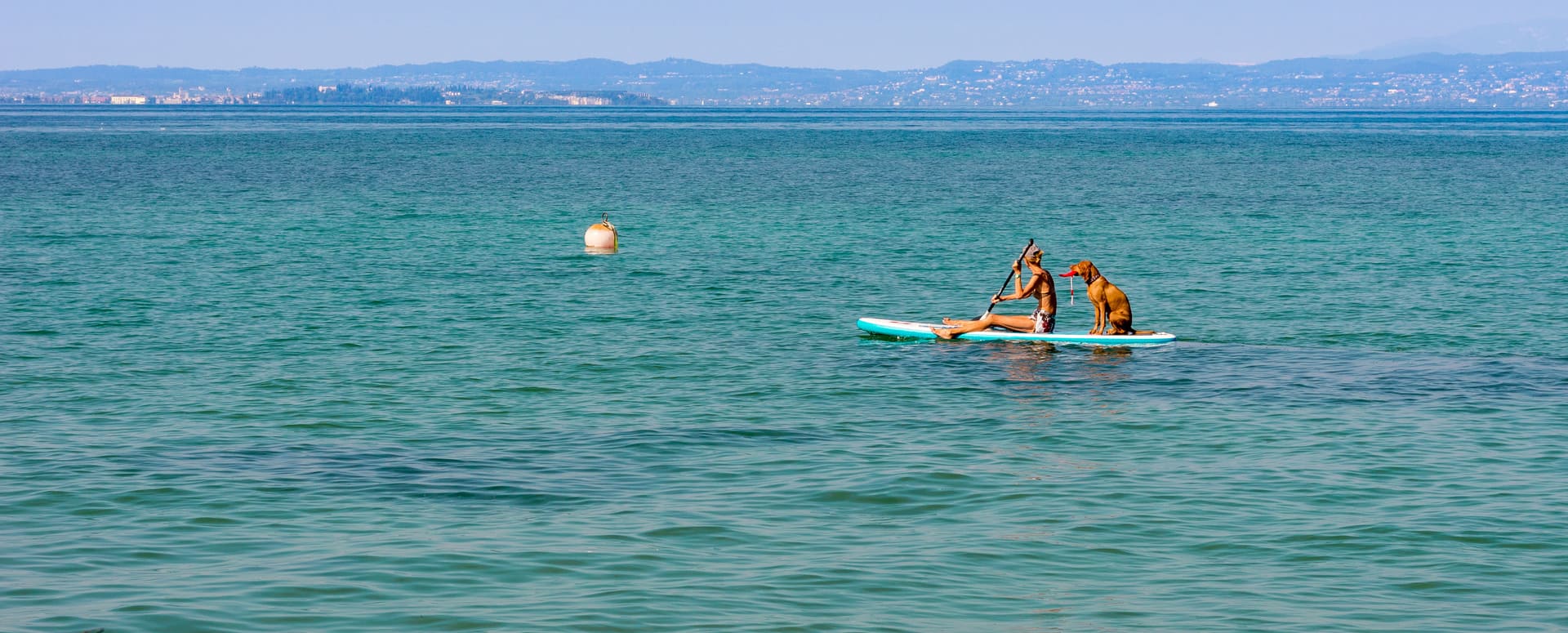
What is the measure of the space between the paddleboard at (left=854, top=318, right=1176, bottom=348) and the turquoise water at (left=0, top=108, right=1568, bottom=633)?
290mm

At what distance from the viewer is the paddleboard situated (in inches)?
1225

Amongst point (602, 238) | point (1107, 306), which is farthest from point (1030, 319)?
point (602, 238)

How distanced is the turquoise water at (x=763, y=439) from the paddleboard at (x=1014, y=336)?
0.95ft

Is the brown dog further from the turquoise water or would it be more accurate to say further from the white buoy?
the white buoy

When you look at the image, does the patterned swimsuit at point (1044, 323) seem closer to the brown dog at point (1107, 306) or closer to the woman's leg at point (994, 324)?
the woman's leg at point (994, 324)

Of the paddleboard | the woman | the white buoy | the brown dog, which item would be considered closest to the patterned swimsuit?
the woman

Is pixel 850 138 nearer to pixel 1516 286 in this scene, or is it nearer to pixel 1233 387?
pixel 1516 286

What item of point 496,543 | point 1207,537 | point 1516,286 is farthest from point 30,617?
point 1516,286

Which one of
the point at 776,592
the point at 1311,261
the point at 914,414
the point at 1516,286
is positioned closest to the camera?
the point at 776,592

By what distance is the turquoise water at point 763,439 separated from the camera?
15.4 m

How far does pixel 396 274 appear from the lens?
45.7 meters

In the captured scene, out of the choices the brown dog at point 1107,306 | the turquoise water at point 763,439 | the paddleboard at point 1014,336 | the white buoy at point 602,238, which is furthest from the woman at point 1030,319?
the white buoy at point 602,238

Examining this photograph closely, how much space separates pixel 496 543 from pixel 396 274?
30027mm

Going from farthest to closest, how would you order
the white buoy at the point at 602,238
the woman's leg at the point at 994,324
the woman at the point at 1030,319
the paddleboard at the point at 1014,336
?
1. the white buoy at the point at 602,238
2. the woman's leg at the point at 994,324
3. the woman at the point at 1030,319
4. the paddleboard at the point at 1014,336
